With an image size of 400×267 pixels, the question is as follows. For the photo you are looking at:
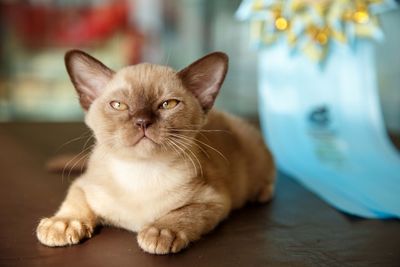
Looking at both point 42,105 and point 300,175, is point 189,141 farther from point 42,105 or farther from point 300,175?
point 42,105

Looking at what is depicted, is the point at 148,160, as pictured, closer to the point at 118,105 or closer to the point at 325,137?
the point at 118,105

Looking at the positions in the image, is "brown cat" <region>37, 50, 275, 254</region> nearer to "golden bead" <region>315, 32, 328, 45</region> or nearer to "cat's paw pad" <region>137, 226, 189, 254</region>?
"cat's paw pad" <region>137, 226, 189, 254</region>

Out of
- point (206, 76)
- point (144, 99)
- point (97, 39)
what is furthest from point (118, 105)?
point (97, 39)

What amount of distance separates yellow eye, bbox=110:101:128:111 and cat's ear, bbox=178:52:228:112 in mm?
176

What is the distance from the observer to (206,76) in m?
1.21

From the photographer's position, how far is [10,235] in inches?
45.2

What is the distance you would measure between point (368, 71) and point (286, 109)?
0.40 metres

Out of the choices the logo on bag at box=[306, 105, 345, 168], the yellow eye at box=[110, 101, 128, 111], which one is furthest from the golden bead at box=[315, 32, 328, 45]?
the yellow eye at box=[110, 101, 128, 111]

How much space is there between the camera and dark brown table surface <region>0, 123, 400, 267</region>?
103 cm

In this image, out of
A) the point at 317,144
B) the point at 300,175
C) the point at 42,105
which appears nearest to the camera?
the point at 300,175

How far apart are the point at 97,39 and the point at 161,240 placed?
254 centimetres

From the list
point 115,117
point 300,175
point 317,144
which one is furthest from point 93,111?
point 317,144

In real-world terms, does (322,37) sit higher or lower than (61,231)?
higher

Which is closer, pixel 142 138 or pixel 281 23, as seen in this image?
pixel 142 138
